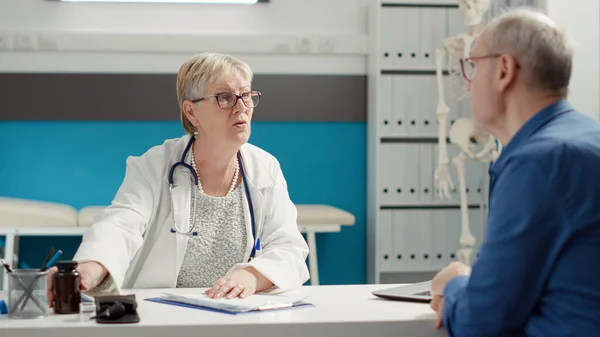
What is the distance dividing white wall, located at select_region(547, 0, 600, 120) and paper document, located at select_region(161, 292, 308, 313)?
2.34 m

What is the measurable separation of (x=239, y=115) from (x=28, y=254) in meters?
2.33

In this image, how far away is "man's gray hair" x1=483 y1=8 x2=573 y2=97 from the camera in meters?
1.45

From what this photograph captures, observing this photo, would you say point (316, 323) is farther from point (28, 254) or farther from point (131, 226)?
point (28, 254)

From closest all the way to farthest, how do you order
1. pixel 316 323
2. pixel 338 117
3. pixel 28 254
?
pixel 316 323, pixel 28 254, pixel 338 117

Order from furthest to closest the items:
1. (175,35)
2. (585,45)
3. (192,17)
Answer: (192,17), (175,35), (585,45)

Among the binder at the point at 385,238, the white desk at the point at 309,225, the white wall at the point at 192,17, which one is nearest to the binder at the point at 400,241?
the binder at the point at 385,238

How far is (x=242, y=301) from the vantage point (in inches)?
67.1

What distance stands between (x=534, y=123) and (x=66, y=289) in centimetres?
93

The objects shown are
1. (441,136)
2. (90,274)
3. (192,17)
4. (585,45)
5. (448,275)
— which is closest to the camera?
(448,275)

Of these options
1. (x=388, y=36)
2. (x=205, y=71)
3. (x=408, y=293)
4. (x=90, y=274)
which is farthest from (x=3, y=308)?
(x=388, y=36)

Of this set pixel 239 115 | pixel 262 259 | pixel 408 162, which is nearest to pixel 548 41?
pixel 262 259

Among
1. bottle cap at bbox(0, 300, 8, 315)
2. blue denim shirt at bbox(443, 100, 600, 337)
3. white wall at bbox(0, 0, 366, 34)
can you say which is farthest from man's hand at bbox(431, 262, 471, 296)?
white wall at bbox(0, 0, 366, 34)

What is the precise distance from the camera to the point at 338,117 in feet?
14.8

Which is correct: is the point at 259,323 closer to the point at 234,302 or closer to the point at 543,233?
the point at 234,302
